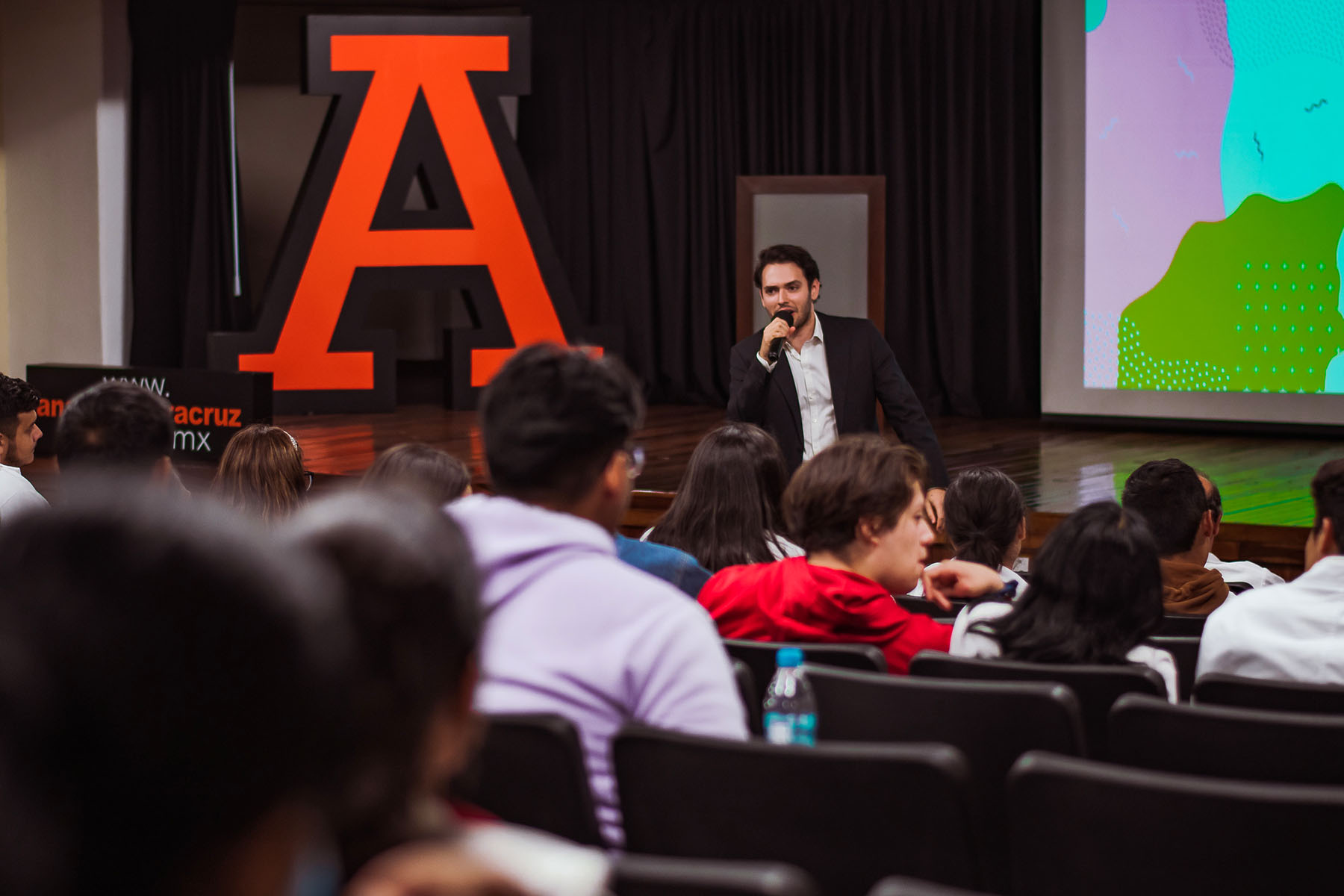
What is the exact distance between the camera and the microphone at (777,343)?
4.11 metres

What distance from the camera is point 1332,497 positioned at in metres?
2.33

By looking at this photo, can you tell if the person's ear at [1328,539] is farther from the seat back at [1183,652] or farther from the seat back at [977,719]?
the seat back at [977,719]

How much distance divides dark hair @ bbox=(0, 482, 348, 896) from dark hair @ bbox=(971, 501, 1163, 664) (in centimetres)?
177

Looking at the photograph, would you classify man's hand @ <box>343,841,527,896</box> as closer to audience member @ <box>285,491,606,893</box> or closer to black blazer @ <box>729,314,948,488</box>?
audience member @ <box>285,491,606,893</box>

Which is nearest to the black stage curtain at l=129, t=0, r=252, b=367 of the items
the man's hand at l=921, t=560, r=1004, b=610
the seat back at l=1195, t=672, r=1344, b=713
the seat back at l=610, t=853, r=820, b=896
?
the man's hand at l=921, t=560, r=1004, b=610

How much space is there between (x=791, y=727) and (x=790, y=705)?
3 centimetres

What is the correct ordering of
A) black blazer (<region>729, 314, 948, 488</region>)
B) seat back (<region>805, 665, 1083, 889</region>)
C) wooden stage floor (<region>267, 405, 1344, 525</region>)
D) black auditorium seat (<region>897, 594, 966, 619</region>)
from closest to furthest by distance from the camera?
seat back (<region>805, 665, 1083, 889</region>)
black auditorium seat (<region>897, 594, 966, 619</region>)
black blazer (<region>729, 314, 948, 488</region>)
wooden stage floor (<region>267, 405, 1344, 525</region>)

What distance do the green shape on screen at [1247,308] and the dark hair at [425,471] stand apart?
616 cm

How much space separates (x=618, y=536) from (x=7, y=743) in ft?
7.60

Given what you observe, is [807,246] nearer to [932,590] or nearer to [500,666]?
[932,590]

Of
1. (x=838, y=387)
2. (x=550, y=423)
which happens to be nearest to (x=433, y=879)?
(x=550, y=423)

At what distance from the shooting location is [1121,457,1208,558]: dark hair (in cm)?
305

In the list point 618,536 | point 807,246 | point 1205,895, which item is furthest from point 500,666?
point 807,246

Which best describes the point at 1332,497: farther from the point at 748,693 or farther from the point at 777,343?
the point at 777,343
